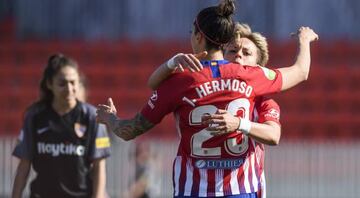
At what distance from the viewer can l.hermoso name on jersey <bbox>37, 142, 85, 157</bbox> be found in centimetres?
775

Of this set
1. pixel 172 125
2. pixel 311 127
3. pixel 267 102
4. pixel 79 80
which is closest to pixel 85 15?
pixel 172 125

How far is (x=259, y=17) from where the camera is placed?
18812 millimetres

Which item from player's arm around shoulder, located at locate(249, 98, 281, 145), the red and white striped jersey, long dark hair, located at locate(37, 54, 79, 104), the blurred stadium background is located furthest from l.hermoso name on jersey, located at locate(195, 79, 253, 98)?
the blurred stadium background

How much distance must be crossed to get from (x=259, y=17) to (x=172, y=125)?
8.46 ft

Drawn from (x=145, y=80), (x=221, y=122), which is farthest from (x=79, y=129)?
(x=145, y=80)

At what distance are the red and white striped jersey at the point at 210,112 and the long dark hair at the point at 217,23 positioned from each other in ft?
0.50

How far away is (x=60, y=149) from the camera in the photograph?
7.75 metres

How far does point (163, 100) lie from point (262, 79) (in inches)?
22.8

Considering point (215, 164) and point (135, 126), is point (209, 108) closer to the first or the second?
point (215, 164)

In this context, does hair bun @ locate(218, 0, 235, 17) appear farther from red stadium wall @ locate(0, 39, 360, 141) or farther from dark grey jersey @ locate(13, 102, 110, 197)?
red stadium wall @ locate(0, 39, 360, 141)

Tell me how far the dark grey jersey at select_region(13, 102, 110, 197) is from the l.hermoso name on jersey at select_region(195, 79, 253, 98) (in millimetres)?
2252

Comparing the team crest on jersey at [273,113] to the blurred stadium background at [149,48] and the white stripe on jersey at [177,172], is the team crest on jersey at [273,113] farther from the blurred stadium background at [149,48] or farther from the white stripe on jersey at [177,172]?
the blurred stadium background at [149,48]

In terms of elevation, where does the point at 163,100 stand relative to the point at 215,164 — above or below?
above

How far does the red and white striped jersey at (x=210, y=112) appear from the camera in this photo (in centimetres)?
568
